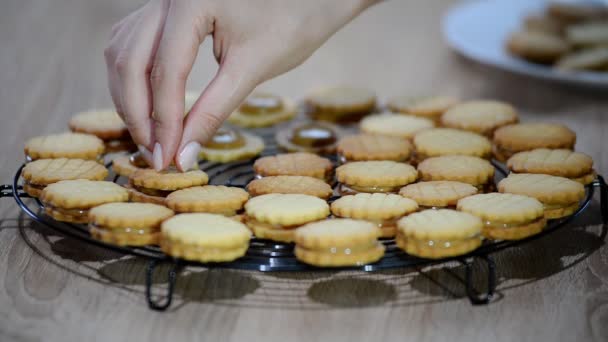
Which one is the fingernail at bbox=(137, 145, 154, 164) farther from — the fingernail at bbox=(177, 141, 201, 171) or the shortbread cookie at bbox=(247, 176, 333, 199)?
the shortbread cookie at bbox=(247, 176, 333, 199)

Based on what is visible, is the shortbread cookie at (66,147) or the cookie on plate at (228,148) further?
the cookie on plate at (228,148)

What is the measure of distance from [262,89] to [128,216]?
1.38m

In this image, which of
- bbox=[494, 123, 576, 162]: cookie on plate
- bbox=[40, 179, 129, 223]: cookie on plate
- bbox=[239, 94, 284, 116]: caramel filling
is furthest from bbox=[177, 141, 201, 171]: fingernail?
bbox=[494, 123, 576, 162]: cookie on plate

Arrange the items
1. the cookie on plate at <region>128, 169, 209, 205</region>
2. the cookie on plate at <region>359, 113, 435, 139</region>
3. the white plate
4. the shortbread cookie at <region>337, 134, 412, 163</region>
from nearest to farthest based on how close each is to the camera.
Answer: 1. the cookie on plate at <region>128, 169, 209, 205</region>
2. the shortbread cookie at <region>337, 134, 412, 163</region>
3. the cookie on plate at <region>359, 113, 435, 139</region>
4. the white plate

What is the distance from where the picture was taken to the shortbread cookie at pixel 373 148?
6.43 feet

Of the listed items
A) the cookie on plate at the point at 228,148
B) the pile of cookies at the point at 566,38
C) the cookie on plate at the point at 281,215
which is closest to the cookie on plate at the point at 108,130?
the cookie on plate at the point at 228,148

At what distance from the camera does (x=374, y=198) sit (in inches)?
64.3

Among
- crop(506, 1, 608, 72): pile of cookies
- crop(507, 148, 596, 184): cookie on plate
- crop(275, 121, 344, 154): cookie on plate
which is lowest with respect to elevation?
crop(507, 148, 596, 184): cookie on plate

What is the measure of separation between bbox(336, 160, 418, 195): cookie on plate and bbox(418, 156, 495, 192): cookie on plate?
40mm

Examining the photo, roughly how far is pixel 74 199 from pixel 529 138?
105 centimetres

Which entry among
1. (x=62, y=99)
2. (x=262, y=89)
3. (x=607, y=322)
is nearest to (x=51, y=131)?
(x=62, y=99)

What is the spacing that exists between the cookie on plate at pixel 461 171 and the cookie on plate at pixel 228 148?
0.44 m

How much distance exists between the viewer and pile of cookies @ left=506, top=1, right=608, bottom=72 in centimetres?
258

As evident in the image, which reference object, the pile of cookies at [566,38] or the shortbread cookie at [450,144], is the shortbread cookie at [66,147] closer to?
the shortbread cookie at [450,144]
